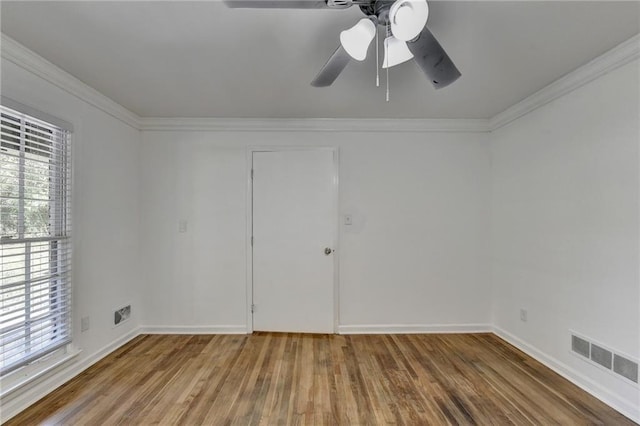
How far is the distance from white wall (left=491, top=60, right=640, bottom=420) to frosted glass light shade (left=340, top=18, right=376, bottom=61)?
1777mm

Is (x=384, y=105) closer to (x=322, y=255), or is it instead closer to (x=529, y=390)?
(x=322, y=255)

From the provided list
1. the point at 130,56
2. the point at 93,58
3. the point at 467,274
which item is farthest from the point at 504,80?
the point at 93,58

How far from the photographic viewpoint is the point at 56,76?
7.15 feet

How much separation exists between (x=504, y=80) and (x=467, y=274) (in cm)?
194

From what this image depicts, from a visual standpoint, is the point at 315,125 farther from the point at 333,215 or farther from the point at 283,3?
the point at 283,3

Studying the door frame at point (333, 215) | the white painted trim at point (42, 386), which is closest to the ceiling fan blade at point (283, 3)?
the door frame at point (333, 215)

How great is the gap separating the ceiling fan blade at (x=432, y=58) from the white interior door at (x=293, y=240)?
1796 millimetres

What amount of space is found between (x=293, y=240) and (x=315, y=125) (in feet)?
4.09

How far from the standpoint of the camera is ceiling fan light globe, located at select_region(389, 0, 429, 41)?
3.77 feet

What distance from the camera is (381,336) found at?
10.5 feet

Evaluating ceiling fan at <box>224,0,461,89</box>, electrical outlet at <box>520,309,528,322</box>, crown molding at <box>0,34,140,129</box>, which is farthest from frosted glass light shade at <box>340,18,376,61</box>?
electrical outlet at <box>520,309,528,322</box>

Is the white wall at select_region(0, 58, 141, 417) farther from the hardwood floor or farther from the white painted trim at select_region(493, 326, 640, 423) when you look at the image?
the white painted trim at select_region(493, 326, 640, 423)

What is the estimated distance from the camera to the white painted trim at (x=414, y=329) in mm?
3258

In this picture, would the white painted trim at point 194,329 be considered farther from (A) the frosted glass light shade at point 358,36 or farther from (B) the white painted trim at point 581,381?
(A) the frosted glass light shade at point 358,36
